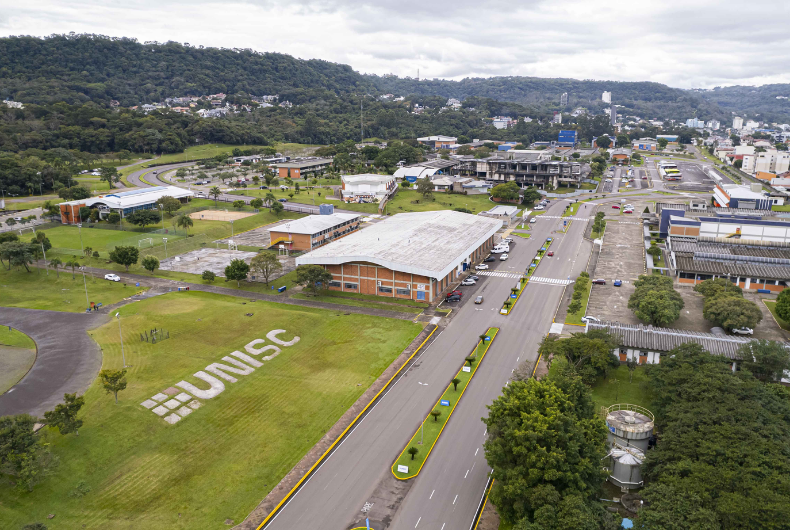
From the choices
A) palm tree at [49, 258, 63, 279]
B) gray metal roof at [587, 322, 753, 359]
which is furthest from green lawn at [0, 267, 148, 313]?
gray metal roof at [587, 322, 753, 359]

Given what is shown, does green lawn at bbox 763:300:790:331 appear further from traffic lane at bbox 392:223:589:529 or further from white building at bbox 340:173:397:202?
white building at bbox 340:173:397:202

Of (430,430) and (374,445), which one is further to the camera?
(430,430)

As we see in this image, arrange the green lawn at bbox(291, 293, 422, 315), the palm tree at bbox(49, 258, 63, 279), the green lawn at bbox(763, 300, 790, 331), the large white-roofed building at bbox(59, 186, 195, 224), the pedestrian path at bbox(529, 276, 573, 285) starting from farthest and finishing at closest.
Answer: the large white-roofed building at bbox(59, 186, 195, 224)
the palm tree at bbox(49, 258, 63, 279)
the pedestrian path at bbox(529, 276, 573, 285)
the green lawn at bbox(291, 293, 422, 315)
the green lawn at bbox(763, 300, 790, 331)

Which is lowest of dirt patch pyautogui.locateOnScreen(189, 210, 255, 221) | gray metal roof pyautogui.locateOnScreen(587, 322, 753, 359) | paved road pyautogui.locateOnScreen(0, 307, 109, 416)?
paved road pyautogui.locateOnScreen(0, 307, 109, 416)

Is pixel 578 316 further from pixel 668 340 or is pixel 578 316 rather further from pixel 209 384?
pixel 209 384

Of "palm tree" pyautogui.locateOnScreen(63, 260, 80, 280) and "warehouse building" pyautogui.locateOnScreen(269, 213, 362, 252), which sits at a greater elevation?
"warehouse building" pyautogui.locateOnScreen(269, 213, 362, 252)

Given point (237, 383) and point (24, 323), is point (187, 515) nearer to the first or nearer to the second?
point (237, 383)

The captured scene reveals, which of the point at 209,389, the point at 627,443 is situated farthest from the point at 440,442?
the point at 209,389
